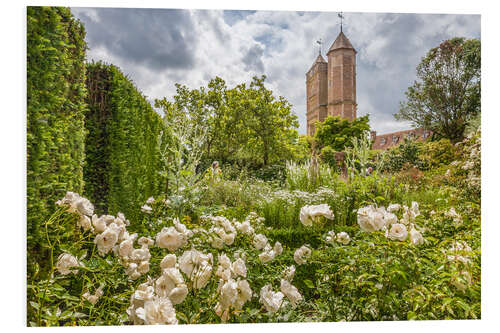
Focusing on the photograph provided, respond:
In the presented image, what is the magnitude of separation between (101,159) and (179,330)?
207 centimetres

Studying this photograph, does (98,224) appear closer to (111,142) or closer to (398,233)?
(398,233)

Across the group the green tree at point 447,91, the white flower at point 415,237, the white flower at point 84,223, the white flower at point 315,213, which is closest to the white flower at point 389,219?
the white flower at point 415,237

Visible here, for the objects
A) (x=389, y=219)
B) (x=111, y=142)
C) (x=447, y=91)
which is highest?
(x=447, y=91)

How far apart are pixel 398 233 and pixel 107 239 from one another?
4.69 feet

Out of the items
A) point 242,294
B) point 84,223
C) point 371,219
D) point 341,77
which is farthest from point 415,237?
point 341,77

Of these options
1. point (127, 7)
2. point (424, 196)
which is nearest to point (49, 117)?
point (127, 7)

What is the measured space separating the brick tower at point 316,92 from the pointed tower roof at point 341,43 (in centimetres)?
18

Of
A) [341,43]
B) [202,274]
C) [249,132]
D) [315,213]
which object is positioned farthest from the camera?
[249,132]

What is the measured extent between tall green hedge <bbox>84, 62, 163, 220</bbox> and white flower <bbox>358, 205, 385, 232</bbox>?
229 cm

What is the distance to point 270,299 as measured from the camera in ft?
4.00

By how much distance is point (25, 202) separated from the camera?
150 centimetres

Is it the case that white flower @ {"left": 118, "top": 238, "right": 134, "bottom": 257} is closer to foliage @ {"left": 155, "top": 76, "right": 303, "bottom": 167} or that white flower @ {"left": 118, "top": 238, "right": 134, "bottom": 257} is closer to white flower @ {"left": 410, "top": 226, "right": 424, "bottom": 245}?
white flower @ {"left": 410, "top": 226, "right": 424, "bottom": 245}

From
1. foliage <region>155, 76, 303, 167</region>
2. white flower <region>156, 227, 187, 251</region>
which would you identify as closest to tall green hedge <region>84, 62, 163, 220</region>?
white flower <region>156, 227, 187, 251</region>

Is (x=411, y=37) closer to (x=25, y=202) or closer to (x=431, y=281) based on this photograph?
(x=431, y=281)
